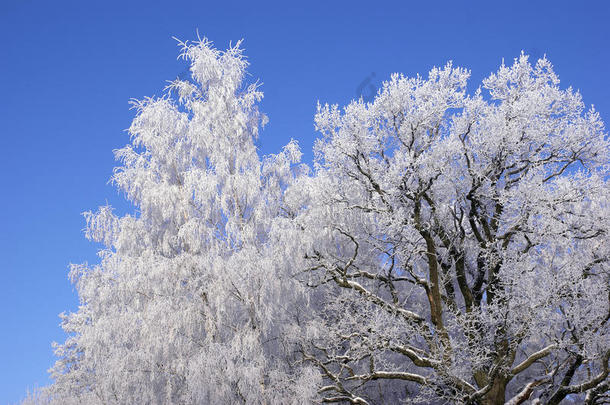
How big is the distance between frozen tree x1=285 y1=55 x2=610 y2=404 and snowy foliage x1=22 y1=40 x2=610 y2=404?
6 cm

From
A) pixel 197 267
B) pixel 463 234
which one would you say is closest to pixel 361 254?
pixel 463 234

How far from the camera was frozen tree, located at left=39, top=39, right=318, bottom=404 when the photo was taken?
1128 centimetres

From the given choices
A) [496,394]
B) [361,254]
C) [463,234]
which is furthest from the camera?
[361,254]

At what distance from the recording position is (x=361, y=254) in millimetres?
14781

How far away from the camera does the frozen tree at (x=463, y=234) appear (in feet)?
38.5

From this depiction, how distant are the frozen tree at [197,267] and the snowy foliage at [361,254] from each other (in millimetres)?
45

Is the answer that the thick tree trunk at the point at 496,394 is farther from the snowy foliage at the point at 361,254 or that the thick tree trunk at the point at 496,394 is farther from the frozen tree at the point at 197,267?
the frozen tree at the point at 197,267

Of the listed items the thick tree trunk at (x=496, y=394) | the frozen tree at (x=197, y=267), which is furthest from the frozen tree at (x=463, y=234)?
the frozen tree at (x=197, y=267)

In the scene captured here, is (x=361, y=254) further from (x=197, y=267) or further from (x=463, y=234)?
(x=197, y=267)

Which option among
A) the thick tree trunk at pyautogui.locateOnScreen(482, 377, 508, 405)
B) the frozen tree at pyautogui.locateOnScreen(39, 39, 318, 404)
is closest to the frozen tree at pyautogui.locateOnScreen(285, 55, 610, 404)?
the thick tree trunk at pyautogui.locateOnScreen(482, 377, 508, 405)

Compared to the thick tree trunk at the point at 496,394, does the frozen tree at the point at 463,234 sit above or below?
above

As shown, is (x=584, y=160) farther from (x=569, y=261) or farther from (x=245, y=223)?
(x=245, y=223)

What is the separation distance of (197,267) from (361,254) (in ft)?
15.9

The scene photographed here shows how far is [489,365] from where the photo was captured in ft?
39.7
